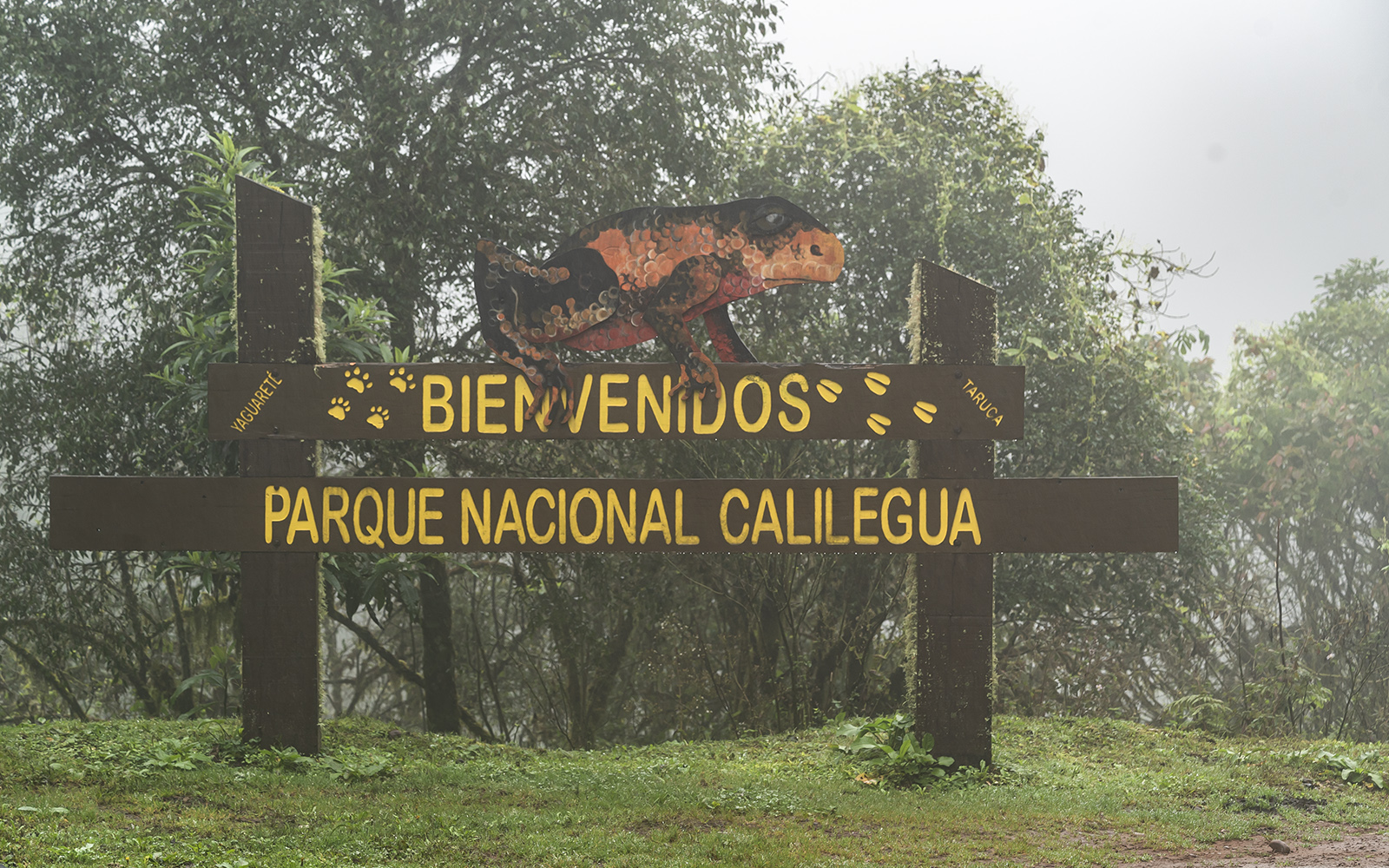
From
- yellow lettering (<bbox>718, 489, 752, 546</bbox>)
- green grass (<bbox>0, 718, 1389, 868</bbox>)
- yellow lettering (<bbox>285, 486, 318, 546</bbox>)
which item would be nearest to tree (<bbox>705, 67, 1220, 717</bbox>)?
green grass (<bbox>0, 718, 1389, 868</bbox>)

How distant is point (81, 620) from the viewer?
927 centimetres

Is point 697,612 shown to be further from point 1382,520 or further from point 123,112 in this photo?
point 1382,520

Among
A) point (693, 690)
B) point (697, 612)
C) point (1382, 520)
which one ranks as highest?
point (1382, 520)

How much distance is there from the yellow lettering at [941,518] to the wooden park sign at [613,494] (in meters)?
0.01

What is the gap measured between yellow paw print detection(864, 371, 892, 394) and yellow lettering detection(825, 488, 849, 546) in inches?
25.9

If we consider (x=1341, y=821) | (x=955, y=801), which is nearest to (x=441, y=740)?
(x=955, y=801)

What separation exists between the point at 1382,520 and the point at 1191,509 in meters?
6.49

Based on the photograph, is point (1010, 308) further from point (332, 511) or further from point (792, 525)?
point (332, 511)

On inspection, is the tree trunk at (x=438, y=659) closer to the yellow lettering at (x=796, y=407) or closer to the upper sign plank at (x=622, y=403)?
the upper sign plank at (x=622, y=403)

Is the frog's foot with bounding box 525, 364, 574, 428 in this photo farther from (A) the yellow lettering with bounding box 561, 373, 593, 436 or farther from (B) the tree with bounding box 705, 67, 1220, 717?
(B) the tree with bounding box 705, 67, 1220, 717

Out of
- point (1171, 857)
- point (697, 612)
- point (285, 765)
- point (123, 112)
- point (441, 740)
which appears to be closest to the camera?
point (1171, 857)

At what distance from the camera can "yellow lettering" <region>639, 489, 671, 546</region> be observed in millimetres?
5688

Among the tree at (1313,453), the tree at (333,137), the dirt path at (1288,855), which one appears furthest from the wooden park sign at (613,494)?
the tree at (1313,453)

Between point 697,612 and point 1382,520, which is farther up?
point 1382,520
